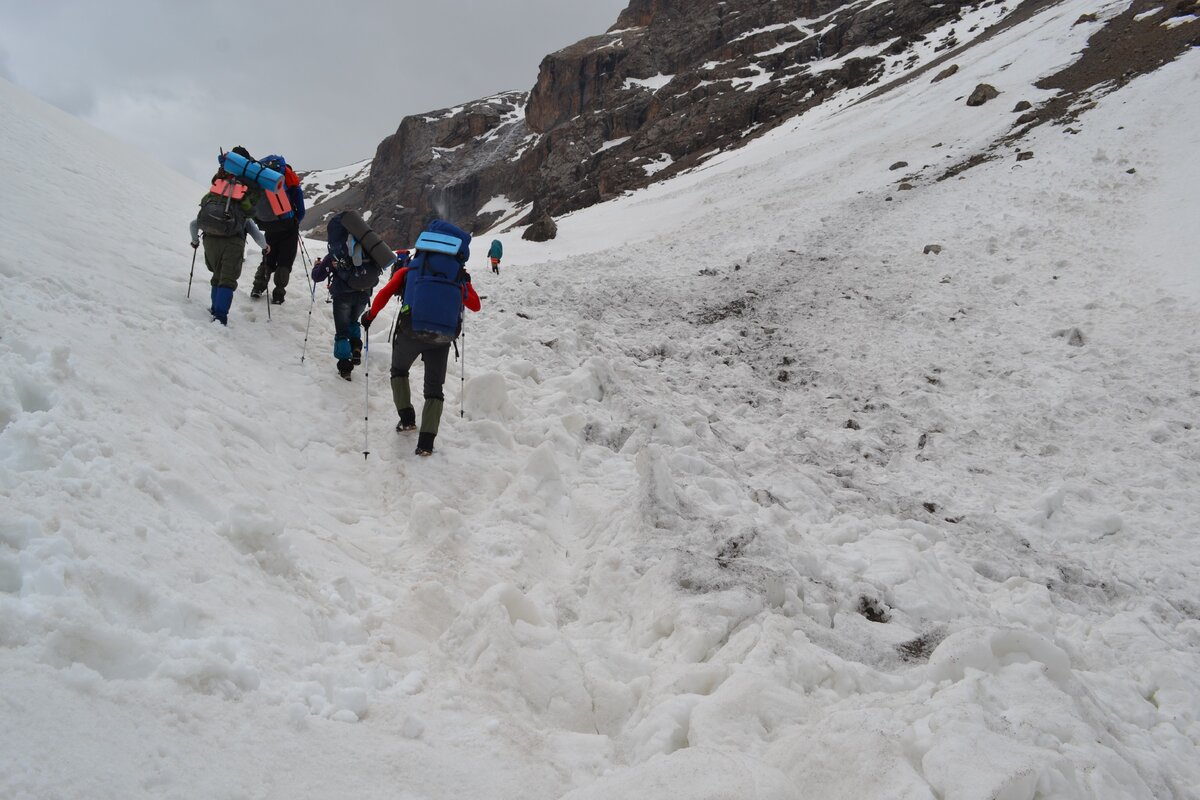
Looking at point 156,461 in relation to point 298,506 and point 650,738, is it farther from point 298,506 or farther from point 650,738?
point 650,738

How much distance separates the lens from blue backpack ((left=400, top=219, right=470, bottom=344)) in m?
6.14

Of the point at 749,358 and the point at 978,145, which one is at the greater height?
the point at 978,145

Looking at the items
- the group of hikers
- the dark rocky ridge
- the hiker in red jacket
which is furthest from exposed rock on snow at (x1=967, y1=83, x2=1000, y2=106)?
the hiker in red jacket

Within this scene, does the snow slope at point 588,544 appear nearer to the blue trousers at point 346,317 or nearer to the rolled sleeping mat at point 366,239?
the blue trousers at point 346,317

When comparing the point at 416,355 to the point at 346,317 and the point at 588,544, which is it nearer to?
the point at 346,317

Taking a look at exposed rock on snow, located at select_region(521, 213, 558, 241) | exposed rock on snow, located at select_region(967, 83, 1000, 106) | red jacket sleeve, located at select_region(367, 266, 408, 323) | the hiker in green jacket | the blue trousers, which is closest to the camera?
red jacket sleeve, located at select_region(367, 266, 408, 323)

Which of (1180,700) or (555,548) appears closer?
(1180,700)

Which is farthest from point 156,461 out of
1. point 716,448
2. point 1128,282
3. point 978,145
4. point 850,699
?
point 978,145

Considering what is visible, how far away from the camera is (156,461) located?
12.7 feet

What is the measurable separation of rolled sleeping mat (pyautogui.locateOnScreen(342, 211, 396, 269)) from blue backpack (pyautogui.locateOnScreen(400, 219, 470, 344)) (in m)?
0.96

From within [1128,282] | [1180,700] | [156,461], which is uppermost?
[156,461]

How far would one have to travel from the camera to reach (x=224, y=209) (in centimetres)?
699

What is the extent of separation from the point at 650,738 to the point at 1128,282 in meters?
Answer: 12.8

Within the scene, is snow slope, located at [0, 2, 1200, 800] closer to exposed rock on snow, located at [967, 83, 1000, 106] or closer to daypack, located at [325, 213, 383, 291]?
daypack, located at [325, 213, 383, 291]
